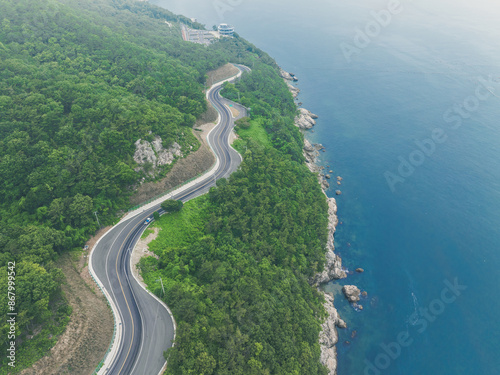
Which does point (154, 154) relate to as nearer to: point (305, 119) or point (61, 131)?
point (61, 131)

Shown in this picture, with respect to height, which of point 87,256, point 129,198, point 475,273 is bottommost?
point 87,256

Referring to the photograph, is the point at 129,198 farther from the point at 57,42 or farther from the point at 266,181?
the point at 57,42

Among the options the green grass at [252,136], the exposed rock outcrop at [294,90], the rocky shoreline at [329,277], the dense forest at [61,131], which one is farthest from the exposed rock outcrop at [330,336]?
the exposed rock outcrop at [294,90]

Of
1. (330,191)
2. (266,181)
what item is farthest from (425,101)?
(266,181)

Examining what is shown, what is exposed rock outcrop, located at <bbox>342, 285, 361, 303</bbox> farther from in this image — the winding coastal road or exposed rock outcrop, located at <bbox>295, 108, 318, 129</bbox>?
exposed rock outcrop, located at <bbox>295, 108, 318, 129</bbox>

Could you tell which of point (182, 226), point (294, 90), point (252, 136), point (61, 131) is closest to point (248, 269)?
point (182, 226)

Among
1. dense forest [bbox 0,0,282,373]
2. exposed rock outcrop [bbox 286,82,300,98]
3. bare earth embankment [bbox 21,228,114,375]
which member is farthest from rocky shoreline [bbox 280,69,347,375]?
exposed rock outcrop [bbox 286,82,300,98]

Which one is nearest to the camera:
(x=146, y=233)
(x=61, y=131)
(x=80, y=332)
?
(x=80, y=332)
